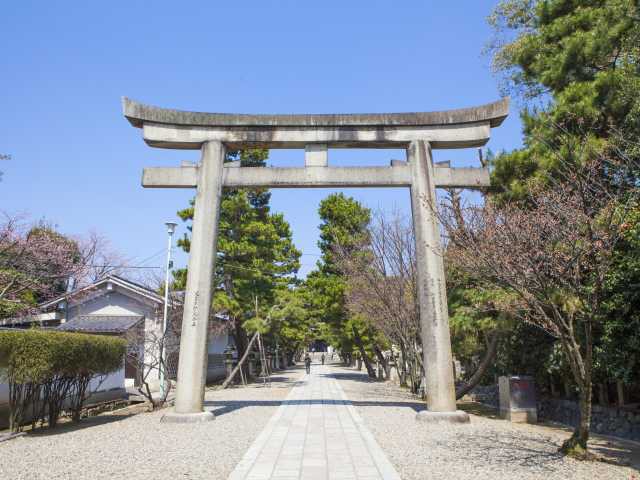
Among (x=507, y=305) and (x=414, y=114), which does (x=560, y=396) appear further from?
(x=414, y=114)

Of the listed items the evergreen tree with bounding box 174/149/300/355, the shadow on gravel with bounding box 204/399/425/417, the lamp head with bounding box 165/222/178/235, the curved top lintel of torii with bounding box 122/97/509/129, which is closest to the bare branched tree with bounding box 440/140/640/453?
the curved top lintel of torii with bounding box 122/97/509/129

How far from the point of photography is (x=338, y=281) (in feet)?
103

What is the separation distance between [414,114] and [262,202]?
16.3 metres

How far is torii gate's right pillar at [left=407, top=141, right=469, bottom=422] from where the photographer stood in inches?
424

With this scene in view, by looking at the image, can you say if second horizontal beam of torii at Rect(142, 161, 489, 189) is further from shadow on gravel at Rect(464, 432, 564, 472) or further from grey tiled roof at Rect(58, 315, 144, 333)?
grey tiled roof at Rect(58, 315, 144, 333)

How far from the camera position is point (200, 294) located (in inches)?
444

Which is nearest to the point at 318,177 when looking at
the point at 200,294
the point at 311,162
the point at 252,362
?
the point at 311,162

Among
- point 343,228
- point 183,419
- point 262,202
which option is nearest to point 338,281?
point 343,228

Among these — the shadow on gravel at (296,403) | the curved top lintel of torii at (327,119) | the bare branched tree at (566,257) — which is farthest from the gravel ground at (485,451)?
the curved top lintel of torii at (327,119)

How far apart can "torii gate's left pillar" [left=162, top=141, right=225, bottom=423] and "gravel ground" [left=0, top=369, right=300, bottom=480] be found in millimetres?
614

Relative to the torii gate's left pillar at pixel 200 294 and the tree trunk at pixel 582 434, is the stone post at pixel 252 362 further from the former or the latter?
the tree trunk at pixel 582 434

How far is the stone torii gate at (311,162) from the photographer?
37.4 ft

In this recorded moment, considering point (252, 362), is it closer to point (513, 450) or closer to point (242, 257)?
point (242, 257)

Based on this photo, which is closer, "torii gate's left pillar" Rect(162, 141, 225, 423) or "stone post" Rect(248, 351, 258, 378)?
"torii gate's left pillar" Rect(162, 141, 225, 423)
